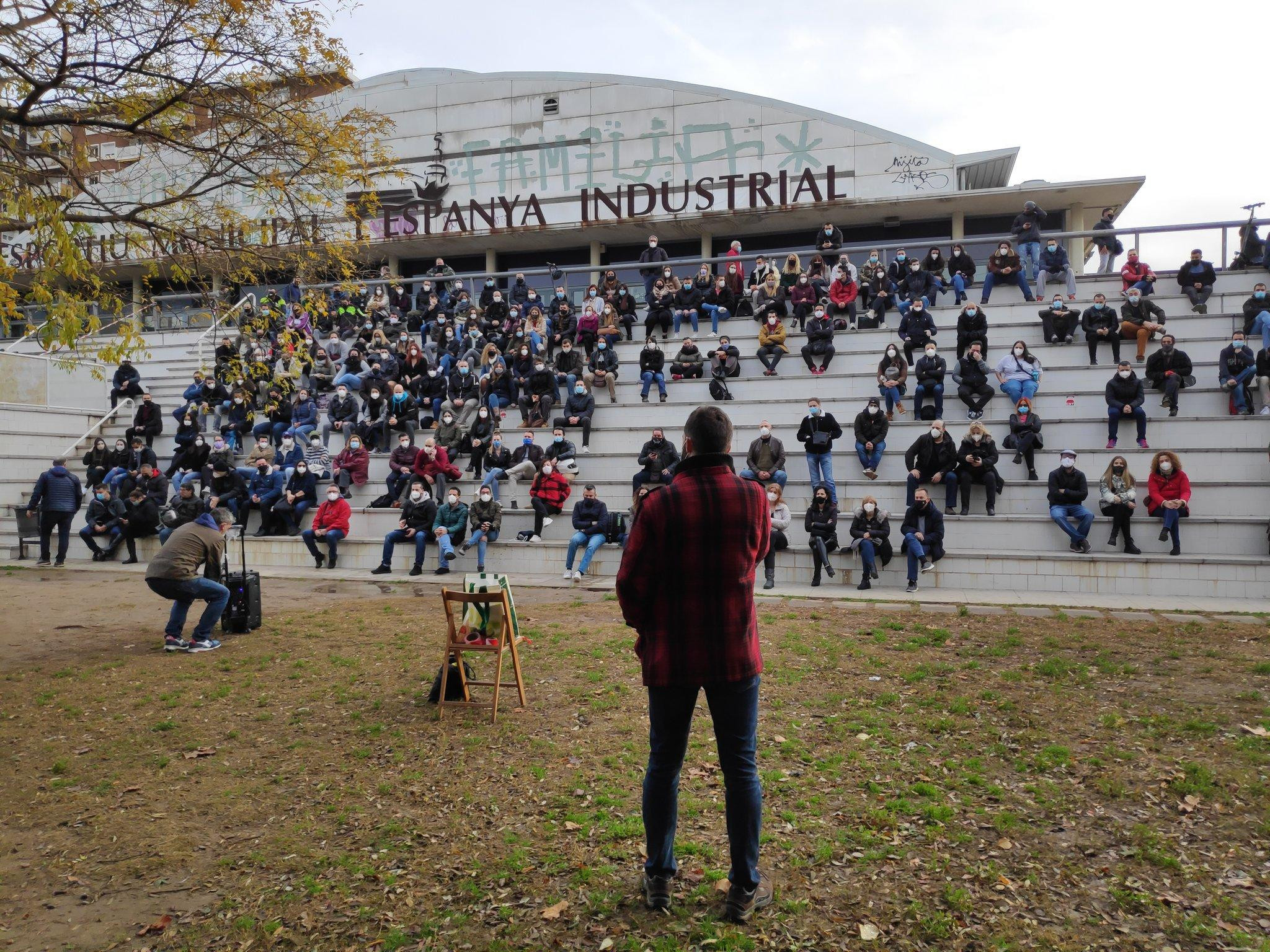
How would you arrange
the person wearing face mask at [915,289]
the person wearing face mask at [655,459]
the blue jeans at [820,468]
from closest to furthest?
the blue jeans at [820,468] → the person wearing face mask at [655,459] → the person wearing face mask at [915,289]

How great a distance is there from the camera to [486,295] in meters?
24.2

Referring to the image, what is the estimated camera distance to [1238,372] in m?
16.0

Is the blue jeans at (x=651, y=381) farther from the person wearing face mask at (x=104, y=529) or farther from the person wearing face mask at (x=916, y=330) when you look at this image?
the person wearing face mask at (x=104, y=529)

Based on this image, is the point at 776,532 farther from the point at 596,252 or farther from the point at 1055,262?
the point at 596,252

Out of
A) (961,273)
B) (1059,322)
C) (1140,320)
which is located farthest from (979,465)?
(961,273)

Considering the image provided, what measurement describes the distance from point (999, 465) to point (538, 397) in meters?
9.71

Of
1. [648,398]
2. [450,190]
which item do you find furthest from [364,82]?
[648,398]

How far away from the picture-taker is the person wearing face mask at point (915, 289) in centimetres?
2044

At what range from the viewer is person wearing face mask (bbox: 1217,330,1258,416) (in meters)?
15.7

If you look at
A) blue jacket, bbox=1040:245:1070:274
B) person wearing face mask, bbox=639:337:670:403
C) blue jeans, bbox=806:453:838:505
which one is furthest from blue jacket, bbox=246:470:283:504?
blue jacket, bbox=1040:245:1070:274

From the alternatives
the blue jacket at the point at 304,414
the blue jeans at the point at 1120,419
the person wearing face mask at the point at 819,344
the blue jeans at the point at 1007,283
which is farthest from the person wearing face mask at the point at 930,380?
the blue jacket at the point at 304,414

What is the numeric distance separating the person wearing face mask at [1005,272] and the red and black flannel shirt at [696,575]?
19.1 meters

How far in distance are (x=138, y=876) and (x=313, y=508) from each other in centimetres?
1438

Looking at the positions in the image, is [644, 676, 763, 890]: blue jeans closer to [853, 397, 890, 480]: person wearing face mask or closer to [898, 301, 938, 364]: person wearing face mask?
[853, 397, 890, 480]: person wearing face mask
